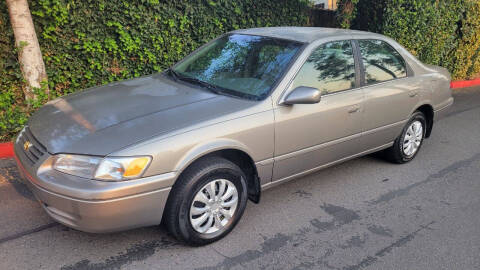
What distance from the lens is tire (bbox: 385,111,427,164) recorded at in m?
4.90

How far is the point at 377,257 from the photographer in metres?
3.21

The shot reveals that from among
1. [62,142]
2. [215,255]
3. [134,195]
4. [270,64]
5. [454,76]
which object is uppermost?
[270,64]

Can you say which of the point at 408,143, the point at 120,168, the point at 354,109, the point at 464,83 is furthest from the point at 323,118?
the point at 464,83

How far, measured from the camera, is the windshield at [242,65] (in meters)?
3.63

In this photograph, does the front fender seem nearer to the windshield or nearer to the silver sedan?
the silver sedan

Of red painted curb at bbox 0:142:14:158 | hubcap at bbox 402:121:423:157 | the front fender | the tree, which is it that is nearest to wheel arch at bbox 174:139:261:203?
the front fender

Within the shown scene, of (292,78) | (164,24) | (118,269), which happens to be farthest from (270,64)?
(164,24)

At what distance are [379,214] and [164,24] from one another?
4.36 m

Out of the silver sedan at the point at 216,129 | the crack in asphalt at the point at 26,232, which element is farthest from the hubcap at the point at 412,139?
the crack in asphalt at the point at 26,232

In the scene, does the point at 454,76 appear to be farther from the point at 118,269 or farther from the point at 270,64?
the point at 118,269

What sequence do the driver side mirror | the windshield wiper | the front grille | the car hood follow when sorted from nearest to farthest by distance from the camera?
the car hood < the front grille < the driver side mirror < the windshield wiper

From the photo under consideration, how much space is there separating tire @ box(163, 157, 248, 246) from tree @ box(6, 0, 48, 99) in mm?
3265

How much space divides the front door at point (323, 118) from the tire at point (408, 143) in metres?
0.84

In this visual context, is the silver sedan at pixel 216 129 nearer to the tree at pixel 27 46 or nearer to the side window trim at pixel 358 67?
the side window trim at pixel 358 67
